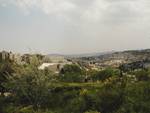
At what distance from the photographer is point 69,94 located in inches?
2077

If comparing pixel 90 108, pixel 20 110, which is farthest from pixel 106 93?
pixel 20 110

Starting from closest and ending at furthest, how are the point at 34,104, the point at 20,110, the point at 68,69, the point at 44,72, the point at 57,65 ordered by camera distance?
the point at 20,110 < the point at 34,104 < the point at 44,72 < the point at 68,69 < the point at 57,65

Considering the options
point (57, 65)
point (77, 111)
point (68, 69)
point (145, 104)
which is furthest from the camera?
point (57, 65)

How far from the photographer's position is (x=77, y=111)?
4494cm

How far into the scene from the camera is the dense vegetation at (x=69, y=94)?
44219 millimetres

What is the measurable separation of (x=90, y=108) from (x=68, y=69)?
41.7 meters

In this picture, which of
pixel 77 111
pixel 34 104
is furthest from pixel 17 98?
pixel 77 111

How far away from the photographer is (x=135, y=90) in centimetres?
4500

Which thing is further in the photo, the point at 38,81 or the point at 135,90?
the point at 38,81

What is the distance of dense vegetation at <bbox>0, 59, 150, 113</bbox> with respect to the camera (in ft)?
145

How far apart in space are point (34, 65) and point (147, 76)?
19072 millimetres

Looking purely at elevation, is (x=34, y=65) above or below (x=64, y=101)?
above

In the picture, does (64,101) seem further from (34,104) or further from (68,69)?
(68,69)

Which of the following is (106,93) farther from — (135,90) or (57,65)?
(57,65)
